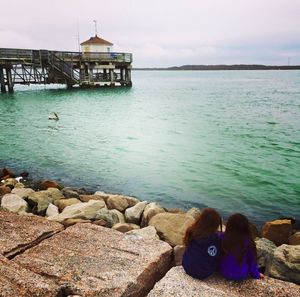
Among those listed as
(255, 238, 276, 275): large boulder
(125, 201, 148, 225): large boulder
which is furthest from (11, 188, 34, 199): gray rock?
(255, 238, 276, 275): large boulder

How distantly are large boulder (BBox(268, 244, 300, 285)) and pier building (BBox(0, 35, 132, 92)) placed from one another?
37768mm

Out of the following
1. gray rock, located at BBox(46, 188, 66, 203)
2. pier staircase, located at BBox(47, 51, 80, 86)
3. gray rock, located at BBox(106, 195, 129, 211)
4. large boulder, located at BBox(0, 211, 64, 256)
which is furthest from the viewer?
pier staircase, located at BBox(47, 51, 80, 86)

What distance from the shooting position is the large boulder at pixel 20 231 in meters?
4.54

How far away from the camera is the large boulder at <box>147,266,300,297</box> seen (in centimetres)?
375

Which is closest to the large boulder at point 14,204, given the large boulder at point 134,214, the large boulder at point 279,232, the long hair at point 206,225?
the large boulder at point 134,214

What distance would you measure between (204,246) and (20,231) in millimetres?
2840

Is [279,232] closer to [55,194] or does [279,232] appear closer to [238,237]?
[238,237]

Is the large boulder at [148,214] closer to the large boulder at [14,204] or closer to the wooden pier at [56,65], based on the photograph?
the large boulder at [14,204]

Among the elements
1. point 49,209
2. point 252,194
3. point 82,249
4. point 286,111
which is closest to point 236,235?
point 82,249

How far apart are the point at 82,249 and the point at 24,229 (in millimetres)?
1133

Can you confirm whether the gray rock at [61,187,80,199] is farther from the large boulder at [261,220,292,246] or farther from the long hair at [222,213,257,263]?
the long hair at [222,213,257,263]

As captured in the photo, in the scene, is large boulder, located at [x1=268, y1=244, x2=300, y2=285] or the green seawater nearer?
large boulder, located at [x1=268, y1=244, x2=300, y2=285]

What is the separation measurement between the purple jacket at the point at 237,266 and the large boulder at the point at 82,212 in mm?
3419

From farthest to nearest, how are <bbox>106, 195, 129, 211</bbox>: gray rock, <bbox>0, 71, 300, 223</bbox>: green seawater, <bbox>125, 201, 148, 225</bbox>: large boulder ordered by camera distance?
<bbox>0, 71, 300, 223</bbox>: green seawater → <bbox>106, 195, 129, 211</bbox>: gray rock → <bbox>125, 201, 148, 225</bbox>: large boulder
